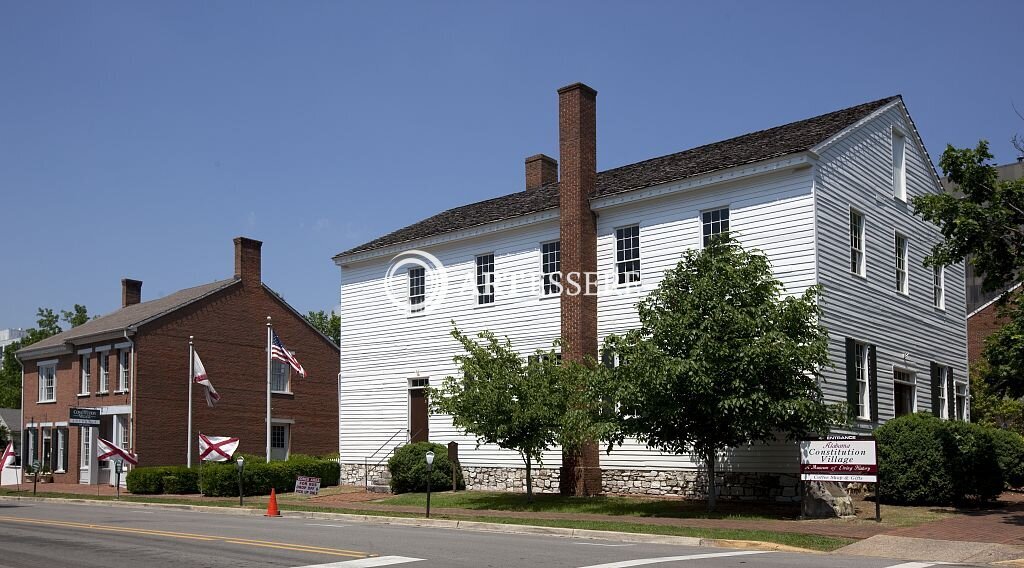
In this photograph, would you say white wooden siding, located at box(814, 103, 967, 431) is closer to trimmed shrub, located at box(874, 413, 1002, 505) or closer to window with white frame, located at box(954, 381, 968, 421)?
window with white frame, located at box(954, 381, 968, 421)

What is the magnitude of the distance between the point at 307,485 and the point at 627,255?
1192cm

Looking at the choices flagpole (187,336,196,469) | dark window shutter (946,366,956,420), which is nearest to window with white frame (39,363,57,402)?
flagpole (187,336,196,469)

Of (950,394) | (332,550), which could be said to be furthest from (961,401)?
(332,550)

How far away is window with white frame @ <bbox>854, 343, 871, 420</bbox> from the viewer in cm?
2444

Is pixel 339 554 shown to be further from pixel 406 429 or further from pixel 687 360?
pixel 406 429

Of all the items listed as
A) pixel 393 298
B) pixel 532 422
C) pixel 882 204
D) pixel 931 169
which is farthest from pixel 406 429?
pixel 931 169

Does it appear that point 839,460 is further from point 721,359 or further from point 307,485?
point 307,485

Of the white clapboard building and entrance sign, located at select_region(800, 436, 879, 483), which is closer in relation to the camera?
entrance sign, located at select_region(800, 436, 879, 483)

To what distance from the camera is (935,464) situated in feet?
68.8

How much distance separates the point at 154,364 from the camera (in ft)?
135

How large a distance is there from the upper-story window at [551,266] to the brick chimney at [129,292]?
102ft

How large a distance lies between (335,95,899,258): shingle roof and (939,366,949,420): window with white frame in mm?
8406

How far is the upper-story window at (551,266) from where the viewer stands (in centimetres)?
2809

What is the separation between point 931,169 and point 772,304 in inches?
507
